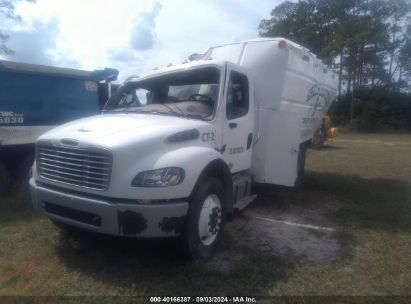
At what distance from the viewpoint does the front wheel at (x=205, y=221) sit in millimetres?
4172

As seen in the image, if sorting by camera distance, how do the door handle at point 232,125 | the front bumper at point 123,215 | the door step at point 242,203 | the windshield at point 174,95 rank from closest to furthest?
the front bumper at point 123,215, the windshield at point 174,95, the door handle at point 232,125, the door step at point 242,203

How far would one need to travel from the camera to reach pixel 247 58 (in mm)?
6516

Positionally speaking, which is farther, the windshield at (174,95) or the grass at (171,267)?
the windshield at (174,95)

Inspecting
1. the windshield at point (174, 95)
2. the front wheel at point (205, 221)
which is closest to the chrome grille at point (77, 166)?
the front wheel at point (205, 221)

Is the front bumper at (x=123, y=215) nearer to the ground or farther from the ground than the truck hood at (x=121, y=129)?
nearer to the ground

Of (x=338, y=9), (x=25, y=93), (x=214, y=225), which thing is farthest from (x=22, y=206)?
(x=338, y=9)

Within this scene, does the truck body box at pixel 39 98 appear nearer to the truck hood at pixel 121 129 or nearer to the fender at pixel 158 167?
the truck hood at pixel 121 129

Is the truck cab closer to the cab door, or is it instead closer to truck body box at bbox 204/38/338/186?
→ the cab door

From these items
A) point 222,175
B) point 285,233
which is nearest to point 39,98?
point 222,175

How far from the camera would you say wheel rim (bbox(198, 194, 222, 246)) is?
175 inches

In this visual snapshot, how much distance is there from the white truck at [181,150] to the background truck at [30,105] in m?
2.73

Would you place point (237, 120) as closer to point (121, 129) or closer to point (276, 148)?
point (276, 148)

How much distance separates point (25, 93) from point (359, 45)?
3527 cm

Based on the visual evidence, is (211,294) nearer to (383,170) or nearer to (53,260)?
(53,260)
